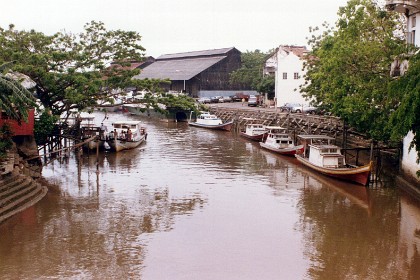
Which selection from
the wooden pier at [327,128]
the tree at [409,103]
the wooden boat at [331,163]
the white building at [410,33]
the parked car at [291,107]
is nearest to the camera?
the tree at [409,103]

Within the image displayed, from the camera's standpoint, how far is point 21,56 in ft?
95.0

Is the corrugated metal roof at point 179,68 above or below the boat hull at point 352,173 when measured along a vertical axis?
above

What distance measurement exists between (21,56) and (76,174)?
7274mm

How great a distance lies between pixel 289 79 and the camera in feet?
193

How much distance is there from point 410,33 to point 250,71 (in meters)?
48.0

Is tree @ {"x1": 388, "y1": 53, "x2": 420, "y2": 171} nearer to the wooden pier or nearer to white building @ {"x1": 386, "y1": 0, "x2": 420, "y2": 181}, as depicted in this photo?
white building @ {"x1": 386, "y1": 0, "x2": 420, "y2": 181}

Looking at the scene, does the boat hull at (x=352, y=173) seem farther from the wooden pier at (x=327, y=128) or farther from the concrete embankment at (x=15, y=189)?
the concrete embankment at (x=15, y=189)

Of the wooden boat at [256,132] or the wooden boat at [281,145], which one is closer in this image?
the wooden boat at [281,145]

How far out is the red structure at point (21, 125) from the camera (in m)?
23.8

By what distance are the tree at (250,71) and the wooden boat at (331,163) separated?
3785cm

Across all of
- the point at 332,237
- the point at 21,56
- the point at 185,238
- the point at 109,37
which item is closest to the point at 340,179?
the point at 332,237

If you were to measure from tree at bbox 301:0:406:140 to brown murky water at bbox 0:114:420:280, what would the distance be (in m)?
3.75

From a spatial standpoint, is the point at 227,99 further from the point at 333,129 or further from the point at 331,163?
the point at 331,163

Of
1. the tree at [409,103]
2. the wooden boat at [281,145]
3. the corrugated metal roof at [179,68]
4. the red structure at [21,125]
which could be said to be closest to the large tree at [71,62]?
the red structure at [21,125]
